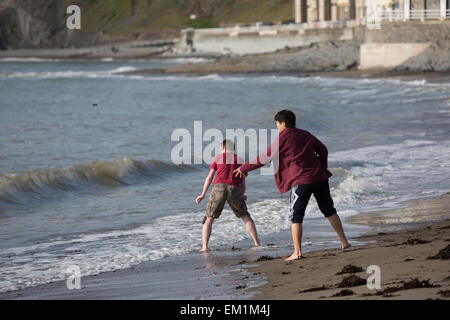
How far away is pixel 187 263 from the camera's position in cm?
946

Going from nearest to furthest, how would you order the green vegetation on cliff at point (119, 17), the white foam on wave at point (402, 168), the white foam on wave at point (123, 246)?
the white foam on wave at point (123, 246)
the white foam on wave at point (402, 168)
the green vegetation on cliff at point (119, 17)

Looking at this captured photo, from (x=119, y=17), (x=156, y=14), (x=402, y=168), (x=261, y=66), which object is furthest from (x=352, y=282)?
(x=119, y=17)

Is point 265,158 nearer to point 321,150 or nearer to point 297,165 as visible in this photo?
point 297,165

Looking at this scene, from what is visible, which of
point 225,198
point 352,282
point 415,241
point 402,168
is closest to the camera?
point 352,282

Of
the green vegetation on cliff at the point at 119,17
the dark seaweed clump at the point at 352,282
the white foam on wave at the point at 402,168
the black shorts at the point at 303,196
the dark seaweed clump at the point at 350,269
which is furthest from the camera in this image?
the green vegetation on cliff at the point at 119,17

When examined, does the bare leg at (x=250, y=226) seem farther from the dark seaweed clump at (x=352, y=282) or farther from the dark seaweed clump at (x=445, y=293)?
the dark seaweed clump at (x=445, y=293)

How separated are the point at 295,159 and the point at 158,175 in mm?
10518

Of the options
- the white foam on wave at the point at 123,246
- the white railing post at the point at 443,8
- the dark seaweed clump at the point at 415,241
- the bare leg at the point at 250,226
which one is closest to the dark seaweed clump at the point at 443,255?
the dark seaweed clump at the point at 415,241

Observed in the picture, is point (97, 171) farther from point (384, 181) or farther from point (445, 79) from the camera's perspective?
point (445, 79)

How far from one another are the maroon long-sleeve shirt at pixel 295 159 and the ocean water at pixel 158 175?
136 centimetres

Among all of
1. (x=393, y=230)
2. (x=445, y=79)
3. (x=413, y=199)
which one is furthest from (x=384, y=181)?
(x=445, y=79)

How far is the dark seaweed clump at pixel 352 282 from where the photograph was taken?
7.05 metres

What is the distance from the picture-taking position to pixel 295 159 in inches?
339

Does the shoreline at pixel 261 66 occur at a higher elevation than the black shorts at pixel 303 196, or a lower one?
higher
